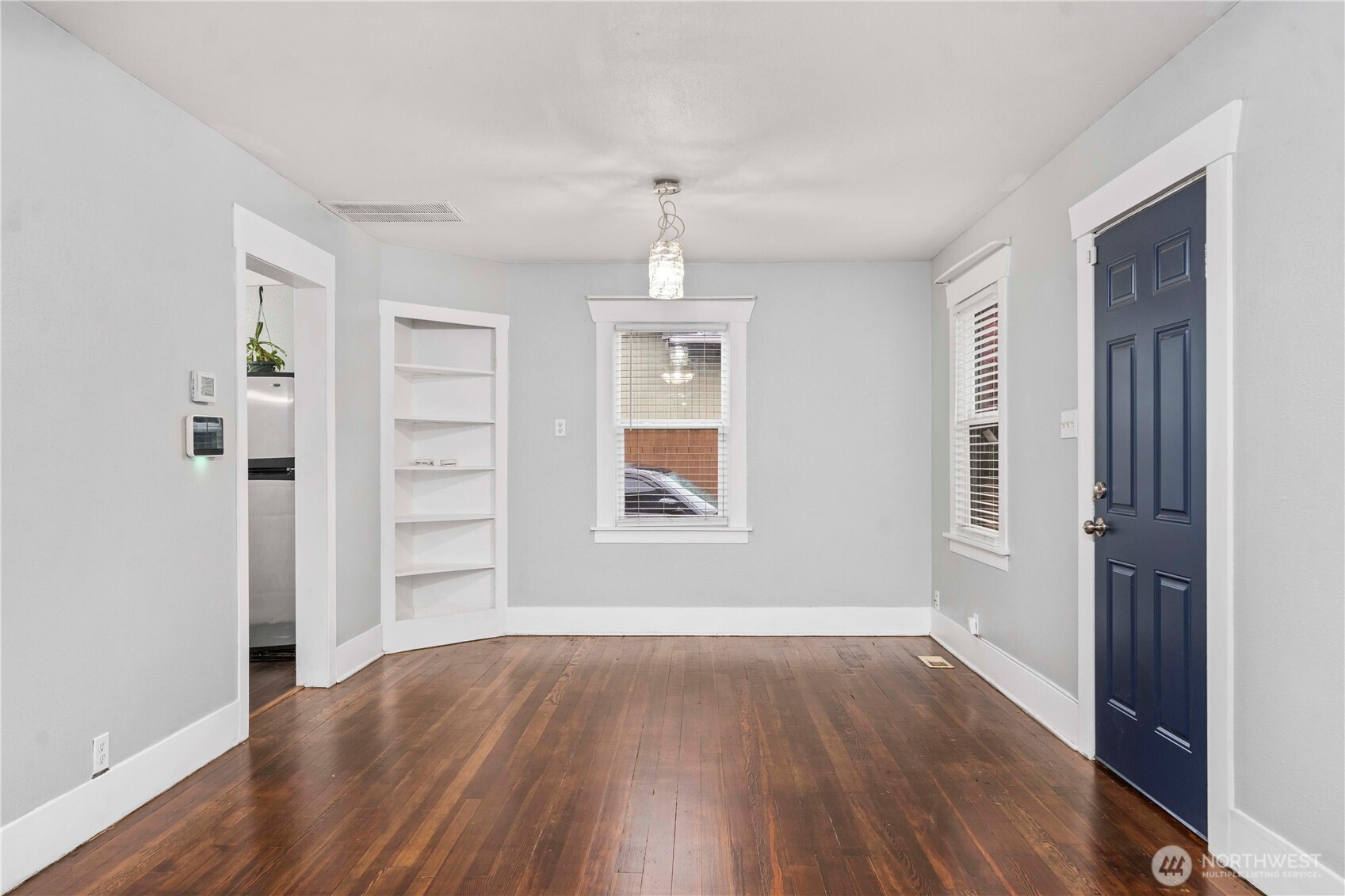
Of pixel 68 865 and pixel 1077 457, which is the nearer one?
pixel 68 865

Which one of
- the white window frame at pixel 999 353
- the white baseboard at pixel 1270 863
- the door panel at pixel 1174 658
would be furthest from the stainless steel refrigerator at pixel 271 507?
the white baseboard at pixel 1270 863

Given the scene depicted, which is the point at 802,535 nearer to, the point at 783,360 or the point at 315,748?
the point at 783,360

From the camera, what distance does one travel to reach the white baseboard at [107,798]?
2.22 m

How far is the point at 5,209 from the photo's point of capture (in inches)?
87.0

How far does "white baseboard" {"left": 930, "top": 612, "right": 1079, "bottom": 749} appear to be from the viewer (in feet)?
10.8

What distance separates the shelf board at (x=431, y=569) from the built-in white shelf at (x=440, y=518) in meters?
0.30

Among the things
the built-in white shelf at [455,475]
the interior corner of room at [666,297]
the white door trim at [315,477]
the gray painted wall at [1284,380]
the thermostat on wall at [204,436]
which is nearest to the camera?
the gray painted wall at [1284,380]

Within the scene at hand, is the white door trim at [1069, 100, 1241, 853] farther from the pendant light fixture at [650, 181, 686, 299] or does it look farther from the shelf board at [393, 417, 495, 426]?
the shelf board at [393, 417, 495, 426]

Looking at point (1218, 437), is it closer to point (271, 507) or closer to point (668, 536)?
point (668, 536)

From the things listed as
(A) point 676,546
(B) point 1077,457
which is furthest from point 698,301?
(B) point 1077,457

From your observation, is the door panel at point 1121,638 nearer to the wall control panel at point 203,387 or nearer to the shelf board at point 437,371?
the wall control panel at point 203,387

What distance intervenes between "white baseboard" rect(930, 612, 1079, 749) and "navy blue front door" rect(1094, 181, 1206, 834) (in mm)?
246

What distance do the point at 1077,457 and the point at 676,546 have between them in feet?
9.28

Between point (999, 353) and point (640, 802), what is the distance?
288 cm
